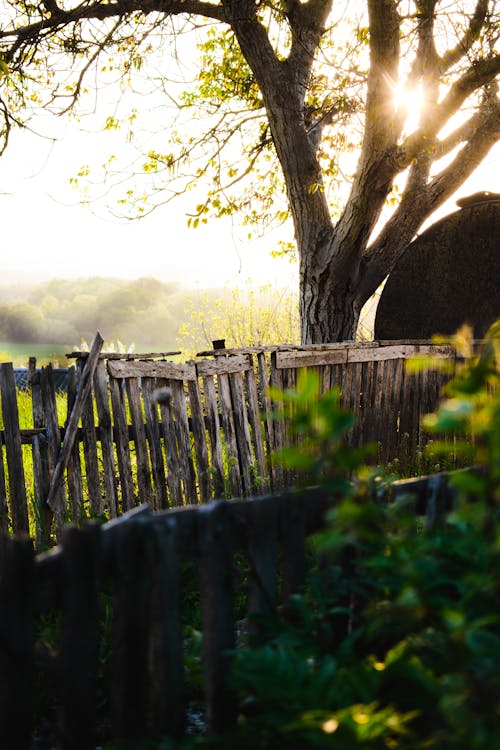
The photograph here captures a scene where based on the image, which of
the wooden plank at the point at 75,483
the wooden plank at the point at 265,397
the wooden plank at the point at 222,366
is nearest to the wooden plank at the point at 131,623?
the wooden plank at the point at 75,483

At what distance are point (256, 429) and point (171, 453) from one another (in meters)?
0.92

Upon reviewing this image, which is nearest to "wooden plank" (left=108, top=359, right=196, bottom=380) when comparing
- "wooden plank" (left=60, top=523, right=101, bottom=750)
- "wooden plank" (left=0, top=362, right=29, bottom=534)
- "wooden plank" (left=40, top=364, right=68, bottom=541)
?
"wooden plank" (left=40, top=364, right=68, bottom=541)

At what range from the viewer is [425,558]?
1845 millimetres

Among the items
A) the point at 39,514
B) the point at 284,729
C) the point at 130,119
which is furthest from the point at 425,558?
the point at 130,119

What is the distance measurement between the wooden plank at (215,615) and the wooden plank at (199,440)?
3.70 metres

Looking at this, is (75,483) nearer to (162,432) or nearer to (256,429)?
(162,432)

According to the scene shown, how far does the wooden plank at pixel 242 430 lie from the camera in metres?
6.15

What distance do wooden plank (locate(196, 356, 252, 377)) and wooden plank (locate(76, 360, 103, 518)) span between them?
0.95 metres

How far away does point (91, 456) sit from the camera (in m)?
5.43

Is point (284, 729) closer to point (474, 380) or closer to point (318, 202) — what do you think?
point (474, 380)

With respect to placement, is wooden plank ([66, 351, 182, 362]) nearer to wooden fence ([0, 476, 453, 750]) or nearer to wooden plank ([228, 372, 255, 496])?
wooden plank ([228, 372, 255, 496])

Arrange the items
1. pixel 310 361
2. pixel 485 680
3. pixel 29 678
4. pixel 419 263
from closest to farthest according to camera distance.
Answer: pixel 485 680 < pixel 29 678 < pixel 310 361 < pixel 419 263

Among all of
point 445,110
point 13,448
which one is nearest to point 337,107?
point 445,110

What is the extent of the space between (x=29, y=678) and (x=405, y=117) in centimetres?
721
